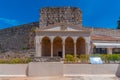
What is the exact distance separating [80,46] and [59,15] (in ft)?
Answer: 30.5

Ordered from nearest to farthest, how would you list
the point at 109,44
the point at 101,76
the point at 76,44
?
the point at 101,76 < the point at 109,44 < the point at 76,44

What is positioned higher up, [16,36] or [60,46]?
[16,36]

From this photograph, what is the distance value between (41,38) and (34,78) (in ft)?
52.4

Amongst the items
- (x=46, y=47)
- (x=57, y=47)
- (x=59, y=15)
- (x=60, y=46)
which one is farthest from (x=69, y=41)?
(x=59, y=15)

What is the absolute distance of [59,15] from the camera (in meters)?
43.3

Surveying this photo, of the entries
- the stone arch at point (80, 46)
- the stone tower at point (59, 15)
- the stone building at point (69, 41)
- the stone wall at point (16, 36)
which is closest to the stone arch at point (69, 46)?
the stone building at point (69, 41)

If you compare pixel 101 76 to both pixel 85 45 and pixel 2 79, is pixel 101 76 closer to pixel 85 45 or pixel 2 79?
pixel 2 79

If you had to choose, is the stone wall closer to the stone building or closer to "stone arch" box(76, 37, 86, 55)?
the stone building

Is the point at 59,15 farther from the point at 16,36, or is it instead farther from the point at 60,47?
the point at 16,36

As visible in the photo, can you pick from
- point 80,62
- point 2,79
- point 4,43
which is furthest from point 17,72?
point 4,43

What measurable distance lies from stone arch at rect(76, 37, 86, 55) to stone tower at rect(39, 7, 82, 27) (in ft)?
23.5

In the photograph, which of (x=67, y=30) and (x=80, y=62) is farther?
(x=67, y=30)

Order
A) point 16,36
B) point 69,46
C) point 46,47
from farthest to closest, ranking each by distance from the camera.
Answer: point 16,36
point 69,46
point 46,47

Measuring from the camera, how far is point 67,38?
34719 millimetres
